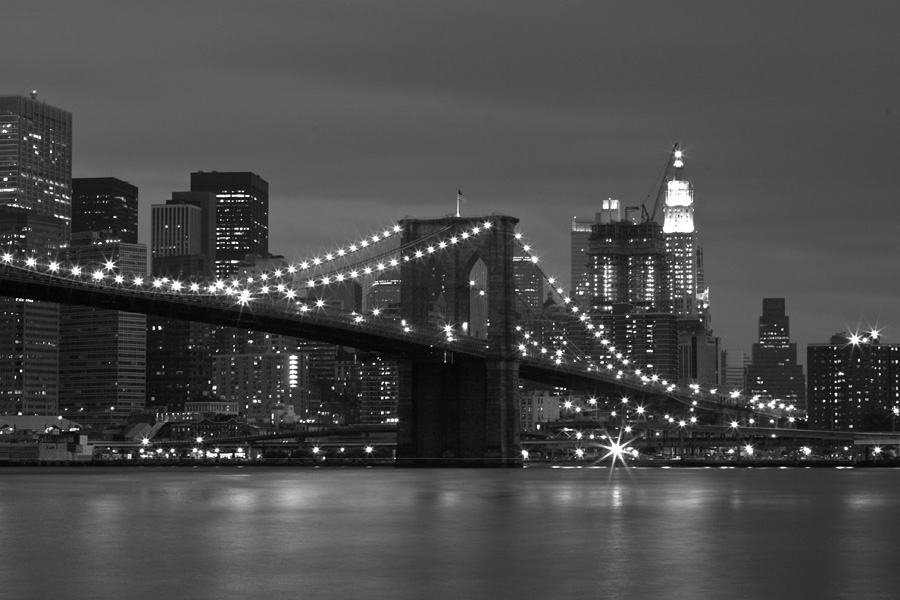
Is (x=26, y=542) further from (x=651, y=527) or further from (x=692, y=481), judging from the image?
(x=692, y=481)

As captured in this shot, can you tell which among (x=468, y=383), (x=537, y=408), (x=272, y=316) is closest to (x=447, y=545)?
(x=272, y=316)

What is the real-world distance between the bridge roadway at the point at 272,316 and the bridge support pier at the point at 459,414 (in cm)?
136

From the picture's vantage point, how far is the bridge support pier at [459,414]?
86.2 metres

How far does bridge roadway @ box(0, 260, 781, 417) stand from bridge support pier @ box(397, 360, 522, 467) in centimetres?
136

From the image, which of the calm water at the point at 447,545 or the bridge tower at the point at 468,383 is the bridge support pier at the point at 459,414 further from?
the calm water at the point at 447,545

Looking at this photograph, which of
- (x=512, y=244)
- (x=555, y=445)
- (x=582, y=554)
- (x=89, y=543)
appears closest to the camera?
(x=582, y=554)

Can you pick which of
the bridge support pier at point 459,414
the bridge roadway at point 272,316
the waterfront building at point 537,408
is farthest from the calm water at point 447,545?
the waterfront building at point 537,408

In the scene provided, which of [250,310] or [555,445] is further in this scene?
[555,445]

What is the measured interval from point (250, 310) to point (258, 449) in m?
70.4

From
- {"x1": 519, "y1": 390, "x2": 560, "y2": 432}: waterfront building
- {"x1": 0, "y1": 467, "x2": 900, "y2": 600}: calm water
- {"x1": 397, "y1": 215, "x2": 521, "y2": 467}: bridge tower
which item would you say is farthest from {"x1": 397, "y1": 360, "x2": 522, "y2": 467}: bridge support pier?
{"x1": 519, "y1": 390, "x2": 560, "y2": 432}: waterfront building

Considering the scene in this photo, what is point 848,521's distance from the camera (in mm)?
40375

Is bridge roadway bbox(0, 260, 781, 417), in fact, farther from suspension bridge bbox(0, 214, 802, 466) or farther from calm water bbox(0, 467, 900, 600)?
calm water bbox(0, 467, 900, 600)

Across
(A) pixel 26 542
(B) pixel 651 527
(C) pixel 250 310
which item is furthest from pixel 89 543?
(C) pixel 250 310

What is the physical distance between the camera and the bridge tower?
86.4 m
